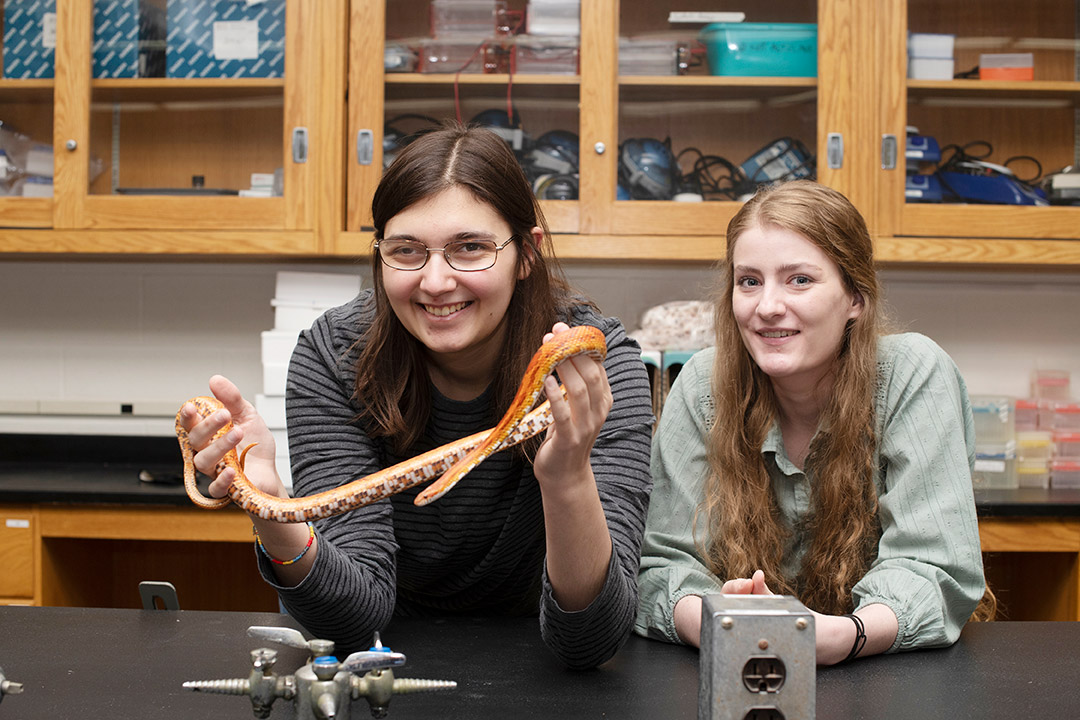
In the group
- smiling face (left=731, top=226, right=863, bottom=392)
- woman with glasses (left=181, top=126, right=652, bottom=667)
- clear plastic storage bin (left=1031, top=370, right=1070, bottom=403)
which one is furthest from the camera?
clear plastic storage bin (left=1031, top=370, right=1070, bottom=403)

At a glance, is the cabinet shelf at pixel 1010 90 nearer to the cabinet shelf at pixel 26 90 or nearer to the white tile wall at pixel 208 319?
the white tile wall at pixel 208 319

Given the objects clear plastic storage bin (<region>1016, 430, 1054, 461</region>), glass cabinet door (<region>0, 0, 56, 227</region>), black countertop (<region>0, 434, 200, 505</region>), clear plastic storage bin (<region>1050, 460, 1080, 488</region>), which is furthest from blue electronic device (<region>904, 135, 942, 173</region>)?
glass cabinet door (<region>0, 0, 56, 227</region>)

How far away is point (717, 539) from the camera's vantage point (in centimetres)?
135

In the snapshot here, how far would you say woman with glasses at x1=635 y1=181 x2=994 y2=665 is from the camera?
1278mm

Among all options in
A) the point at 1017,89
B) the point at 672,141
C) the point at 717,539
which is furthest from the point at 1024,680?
the point at 1017,89

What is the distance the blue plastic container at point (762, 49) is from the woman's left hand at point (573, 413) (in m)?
2.04

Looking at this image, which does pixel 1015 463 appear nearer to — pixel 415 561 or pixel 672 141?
pixel 672 141

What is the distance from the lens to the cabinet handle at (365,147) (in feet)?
8.55

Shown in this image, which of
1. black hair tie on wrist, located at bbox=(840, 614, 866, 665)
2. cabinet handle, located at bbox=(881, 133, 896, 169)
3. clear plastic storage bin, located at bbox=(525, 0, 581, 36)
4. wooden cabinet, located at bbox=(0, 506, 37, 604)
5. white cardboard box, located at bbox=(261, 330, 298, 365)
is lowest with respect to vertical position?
wooden cabinet, located at bbox=(0, 506, 37, 604)

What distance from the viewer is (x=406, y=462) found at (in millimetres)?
901

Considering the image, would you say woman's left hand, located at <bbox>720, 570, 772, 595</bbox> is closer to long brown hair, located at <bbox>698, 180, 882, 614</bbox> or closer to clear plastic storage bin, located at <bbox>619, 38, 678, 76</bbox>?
long brown hair, located at <bbox>698, 180, 882, 614</bbox>

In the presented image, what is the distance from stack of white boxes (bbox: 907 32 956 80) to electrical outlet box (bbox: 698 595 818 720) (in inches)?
90.3

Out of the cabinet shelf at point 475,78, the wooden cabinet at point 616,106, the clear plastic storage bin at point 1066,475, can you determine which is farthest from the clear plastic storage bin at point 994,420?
the cabinet shelf at point 475,78

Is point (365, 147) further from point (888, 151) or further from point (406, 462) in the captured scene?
point (406, 462)
